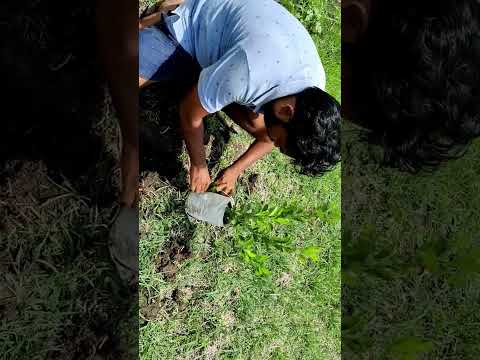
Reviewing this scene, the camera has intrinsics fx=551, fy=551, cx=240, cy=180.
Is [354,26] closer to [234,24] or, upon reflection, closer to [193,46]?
[234,24]

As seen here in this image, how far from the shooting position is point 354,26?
1168 mm

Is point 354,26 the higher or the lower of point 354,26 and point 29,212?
the higher

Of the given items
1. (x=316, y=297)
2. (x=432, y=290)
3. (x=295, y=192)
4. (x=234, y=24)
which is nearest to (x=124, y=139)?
(x=234, y=24)

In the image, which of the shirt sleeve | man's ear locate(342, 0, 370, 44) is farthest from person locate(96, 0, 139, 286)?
man's ear locate(342, 0, 370, 44)

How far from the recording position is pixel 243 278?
157 cm

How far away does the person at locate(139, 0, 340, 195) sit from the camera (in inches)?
46.6

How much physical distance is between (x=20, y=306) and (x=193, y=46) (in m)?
0.73

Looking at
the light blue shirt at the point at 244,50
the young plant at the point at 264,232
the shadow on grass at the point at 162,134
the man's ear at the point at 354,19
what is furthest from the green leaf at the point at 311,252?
the man's ear at the point at 354,19

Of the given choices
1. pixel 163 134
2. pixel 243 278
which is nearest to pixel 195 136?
pixel 163 134

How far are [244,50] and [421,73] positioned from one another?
36cm

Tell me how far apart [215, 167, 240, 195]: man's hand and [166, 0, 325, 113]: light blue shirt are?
0.94ft

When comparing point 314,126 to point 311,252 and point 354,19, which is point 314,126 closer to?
point 354,19

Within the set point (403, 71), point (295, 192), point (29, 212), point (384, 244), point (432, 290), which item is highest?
point (403, 71)

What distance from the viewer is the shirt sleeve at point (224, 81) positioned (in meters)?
1.17
